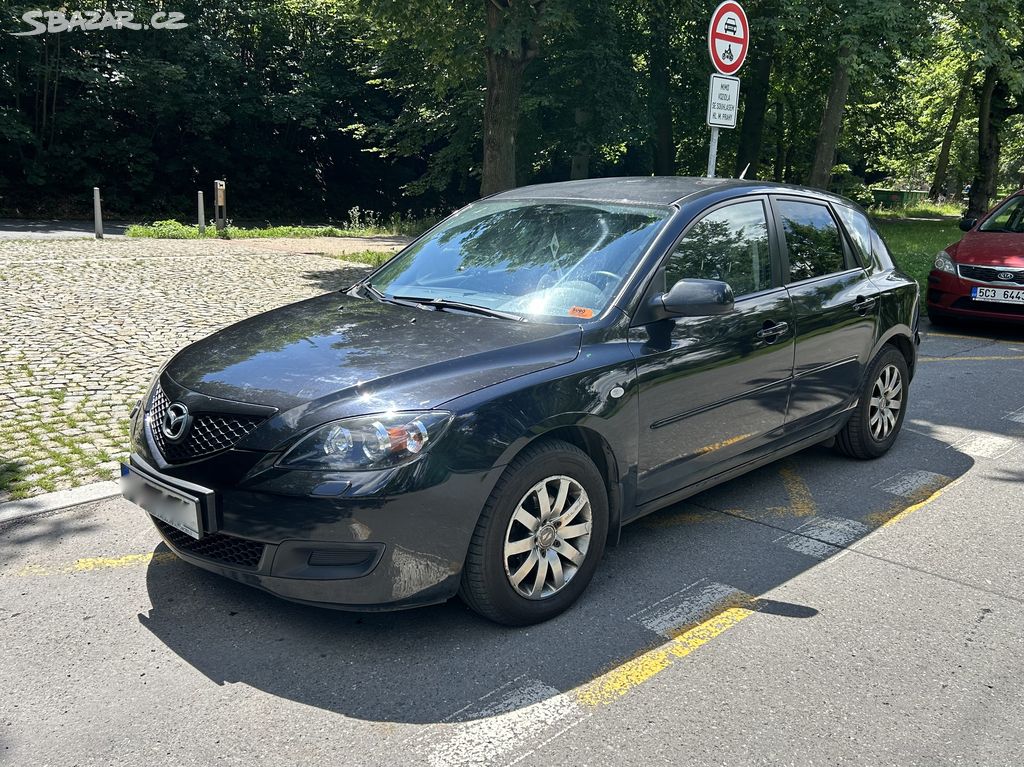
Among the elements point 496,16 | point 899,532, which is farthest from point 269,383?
point 496,16

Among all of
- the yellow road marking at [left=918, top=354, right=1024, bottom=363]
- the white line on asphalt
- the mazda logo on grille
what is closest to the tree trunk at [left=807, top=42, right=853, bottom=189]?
the yellow road marking at [left=918, top=354, right=1024, bottom=363]

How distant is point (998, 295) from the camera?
9.98 metres

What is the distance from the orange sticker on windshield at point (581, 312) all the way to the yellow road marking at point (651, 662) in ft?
4.39

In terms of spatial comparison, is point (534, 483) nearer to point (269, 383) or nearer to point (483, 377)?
point (483, 377)

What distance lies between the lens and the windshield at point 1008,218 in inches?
431

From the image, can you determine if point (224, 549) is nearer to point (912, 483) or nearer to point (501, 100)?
point (912, 483)

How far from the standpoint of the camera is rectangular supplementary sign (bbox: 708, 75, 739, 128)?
26.7 ft

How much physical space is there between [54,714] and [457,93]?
24542mm

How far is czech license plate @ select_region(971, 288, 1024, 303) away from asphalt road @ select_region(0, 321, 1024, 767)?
597cm

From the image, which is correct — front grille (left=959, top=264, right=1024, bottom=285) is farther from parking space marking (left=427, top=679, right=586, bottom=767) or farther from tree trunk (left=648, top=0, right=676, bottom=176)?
tree trunk (left=648, top=0, right=676, bottom=176)

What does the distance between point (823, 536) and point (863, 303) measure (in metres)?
1.48

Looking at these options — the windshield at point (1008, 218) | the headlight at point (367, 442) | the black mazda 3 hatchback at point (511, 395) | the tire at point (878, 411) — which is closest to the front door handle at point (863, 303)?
the black mazda 3 hatchback at point (511, 395)

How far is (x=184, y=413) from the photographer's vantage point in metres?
3.48

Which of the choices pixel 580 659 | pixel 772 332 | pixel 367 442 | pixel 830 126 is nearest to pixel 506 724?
pixel 580 659
